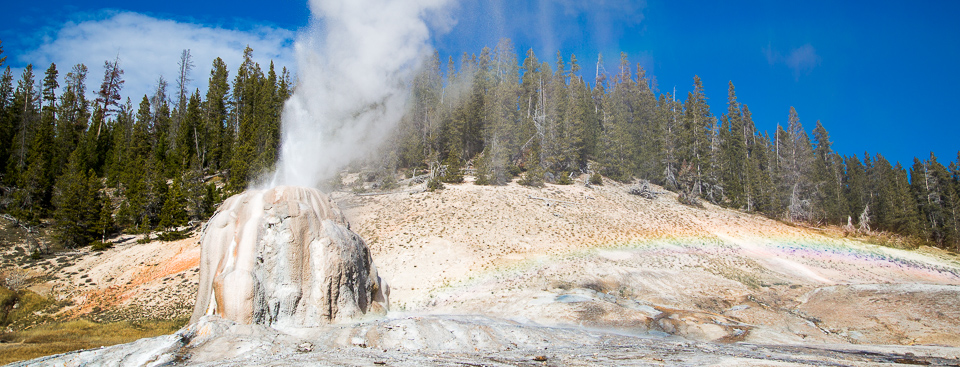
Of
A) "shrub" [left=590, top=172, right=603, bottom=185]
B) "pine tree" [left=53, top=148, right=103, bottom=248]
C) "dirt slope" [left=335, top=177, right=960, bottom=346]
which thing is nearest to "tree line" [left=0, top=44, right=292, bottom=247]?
"pine tree" [left=53, top=148, right=103, bottom=248]

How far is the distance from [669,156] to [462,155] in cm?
2447

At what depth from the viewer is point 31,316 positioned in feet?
66.8

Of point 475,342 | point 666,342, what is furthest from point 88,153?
point 666,342

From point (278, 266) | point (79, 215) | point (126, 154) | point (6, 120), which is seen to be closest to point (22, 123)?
point (6, 120)

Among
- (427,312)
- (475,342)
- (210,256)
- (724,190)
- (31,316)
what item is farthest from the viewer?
(724,190)

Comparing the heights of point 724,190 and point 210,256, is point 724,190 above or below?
above

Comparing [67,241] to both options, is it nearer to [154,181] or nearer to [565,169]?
[154,181]

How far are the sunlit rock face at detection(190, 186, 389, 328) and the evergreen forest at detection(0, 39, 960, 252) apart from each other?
21.8 metres

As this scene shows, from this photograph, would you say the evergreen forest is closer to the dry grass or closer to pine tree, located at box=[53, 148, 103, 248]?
pine tree, located at box=[53, 148, 103, 248]

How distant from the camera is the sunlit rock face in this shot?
14.6 m

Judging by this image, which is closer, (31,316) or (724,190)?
(31,316)

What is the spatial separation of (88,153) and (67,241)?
24.2 meters

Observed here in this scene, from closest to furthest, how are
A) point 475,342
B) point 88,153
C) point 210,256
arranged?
point 475,342 → point 210,256 → point 88,153

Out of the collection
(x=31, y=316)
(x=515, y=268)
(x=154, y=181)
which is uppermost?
(x=154, y=181)
